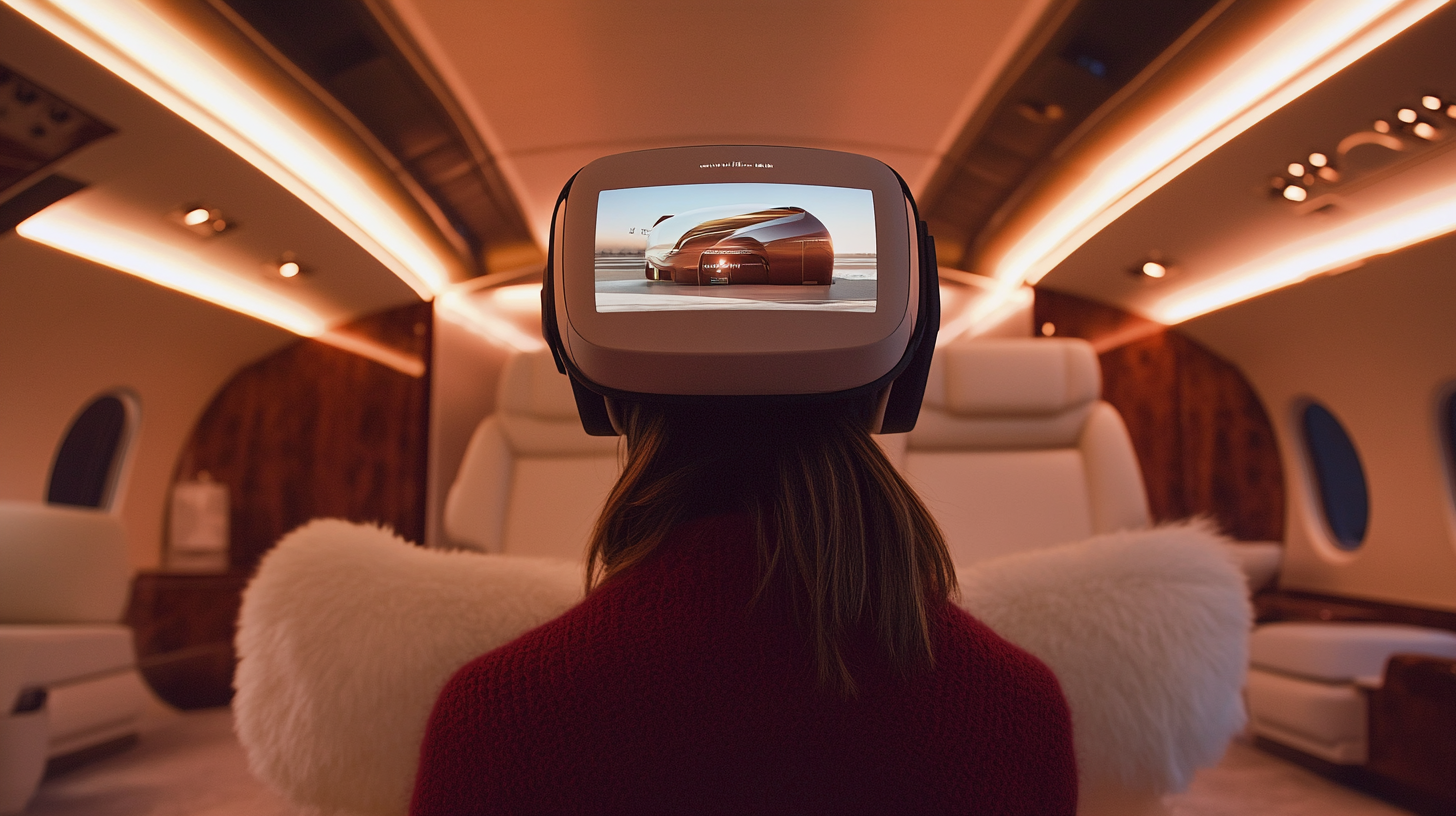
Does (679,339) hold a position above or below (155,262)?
below

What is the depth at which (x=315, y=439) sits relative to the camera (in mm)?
3639

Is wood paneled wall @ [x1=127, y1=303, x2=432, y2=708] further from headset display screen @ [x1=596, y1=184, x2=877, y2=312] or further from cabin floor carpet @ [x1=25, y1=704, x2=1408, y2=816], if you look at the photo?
headset display screen @ [x1=596, y1=184, x2=877, y2=312]

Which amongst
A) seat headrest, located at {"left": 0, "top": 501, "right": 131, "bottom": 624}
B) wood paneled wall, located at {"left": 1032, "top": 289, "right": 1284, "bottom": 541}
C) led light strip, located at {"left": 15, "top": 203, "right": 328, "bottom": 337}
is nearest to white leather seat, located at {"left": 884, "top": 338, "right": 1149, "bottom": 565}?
wood paneled wall, located at {"left": 1032, "top": 289, "right": 1284, "bottom": 541}

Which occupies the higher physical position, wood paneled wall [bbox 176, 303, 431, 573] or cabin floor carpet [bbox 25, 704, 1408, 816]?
wood paneled wall [bbox 176, 303, 431, 573]

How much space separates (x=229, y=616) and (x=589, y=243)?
3.50 meters

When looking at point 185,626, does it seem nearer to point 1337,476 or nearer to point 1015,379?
point 1015,379

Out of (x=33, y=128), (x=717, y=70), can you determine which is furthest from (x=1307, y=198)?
(x=33, y=128)

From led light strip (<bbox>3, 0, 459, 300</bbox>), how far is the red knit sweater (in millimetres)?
1802

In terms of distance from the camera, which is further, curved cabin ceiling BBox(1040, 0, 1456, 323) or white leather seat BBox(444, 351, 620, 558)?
Answer: white leather seat BBox(444, 351, 620, 558)

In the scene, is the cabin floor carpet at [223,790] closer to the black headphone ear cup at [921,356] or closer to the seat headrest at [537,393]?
the seat headrest at [537,393]

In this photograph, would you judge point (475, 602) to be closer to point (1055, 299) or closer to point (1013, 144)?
point (1013, 144)

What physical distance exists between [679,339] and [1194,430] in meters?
3.75

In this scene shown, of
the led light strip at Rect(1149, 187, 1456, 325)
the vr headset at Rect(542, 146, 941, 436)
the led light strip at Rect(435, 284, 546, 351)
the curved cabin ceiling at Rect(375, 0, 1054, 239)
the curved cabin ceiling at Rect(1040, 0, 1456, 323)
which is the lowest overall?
the vr headset at Rect(542, 146, 941, 436)

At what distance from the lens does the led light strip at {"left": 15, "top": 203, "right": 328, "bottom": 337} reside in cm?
222
